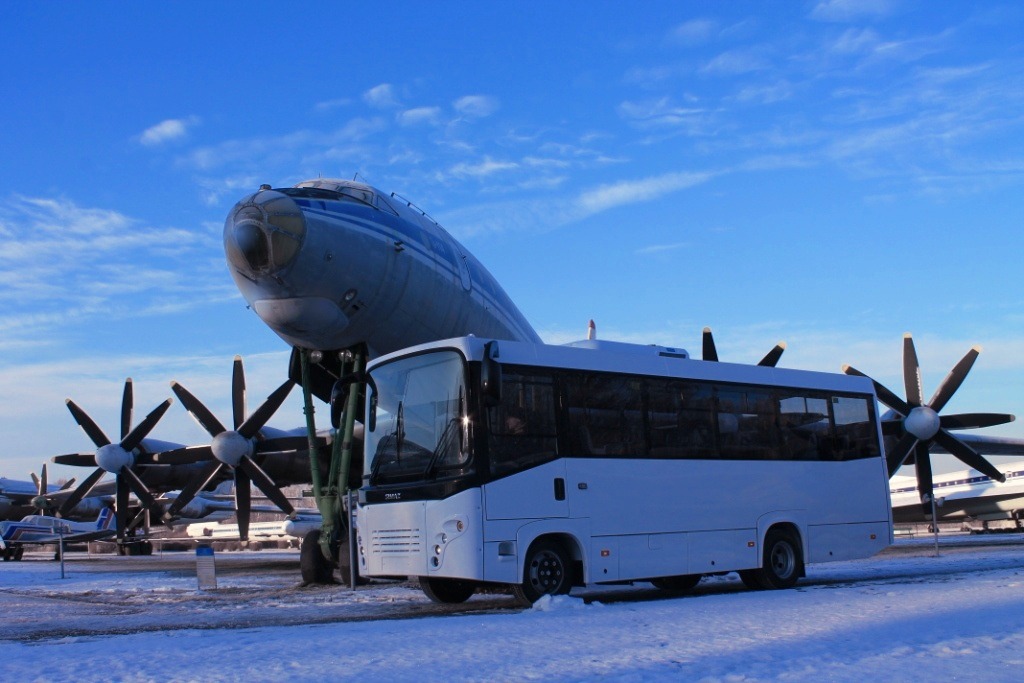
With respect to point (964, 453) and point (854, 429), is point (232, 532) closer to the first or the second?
point (964, 453)

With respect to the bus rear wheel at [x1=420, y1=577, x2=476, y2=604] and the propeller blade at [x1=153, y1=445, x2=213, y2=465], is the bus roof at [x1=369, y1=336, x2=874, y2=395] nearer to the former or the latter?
the bus rear wheel at [x1=420, y1=577, x2=476, y2=604]

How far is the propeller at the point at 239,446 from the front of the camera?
2378 centimetres

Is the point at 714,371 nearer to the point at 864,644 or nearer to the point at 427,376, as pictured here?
the point at 427,376

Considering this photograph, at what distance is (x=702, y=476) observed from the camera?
12320 millimetres

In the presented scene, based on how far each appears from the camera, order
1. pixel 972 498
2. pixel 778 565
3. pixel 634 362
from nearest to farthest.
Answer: pixel 634 362 → pixel 778 565 → pixel 972 498

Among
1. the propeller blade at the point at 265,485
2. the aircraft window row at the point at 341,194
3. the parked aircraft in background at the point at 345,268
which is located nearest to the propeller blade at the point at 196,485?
the propeller blade at the point at 265,485

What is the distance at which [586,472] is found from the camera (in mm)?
11203

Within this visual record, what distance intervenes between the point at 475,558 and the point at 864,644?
180 inches

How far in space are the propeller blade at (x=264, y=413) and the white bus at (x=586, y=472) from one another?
12.4 meters

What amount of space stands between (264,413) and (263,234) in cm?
1172

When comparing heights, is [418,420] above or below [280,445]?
below

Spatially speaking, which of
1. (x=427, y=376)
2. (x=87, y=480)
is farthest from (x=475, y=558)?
(x=87, y=480)

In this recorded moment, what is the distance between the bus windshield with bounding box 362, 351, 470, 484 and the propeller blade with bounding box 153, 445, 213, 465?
14.2 meters

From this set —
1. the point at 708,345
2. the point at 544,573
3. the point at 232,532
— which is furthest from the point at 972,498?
the point at 232,532
